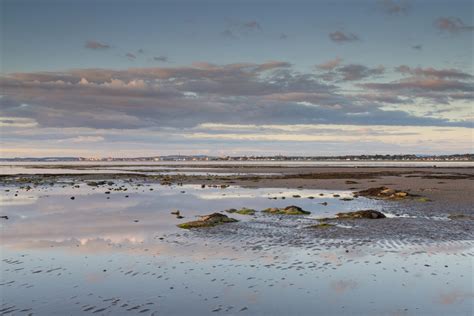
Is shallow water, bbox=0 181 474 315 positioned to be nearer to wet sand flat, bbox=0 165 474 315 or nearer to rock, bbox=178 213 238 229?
wet sand flat, bbox=0 165 474 315

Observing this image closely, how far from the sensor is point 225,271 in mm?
14273

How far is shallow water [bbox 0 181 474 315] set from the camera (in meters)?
11.2

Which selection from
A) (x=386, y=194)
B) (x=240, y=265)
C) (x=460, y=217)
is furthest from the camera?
(x=386, y=194)

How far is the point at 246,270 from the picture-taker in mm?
14344

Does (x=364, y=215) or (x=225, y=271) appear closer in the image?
(x=225, y=271)

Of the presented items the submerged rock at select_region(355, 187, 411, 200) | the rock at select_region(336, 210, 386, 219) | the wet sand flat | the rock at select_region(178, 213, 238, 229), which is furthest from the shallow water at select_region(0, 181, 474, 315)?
the submerged rock at select_region(355, 187, 411, 200)

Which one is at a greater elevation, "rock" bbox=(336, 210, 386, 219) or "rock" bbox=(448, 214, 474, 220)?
"rock" bbox=(336, 210, 386, 219)

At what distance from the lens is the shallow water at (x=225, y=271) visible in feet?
36.7

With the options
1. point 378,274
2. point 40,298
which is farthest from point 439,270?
point 40,298

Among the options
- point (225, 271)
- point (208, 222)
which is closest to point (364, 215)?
point (208, 222)

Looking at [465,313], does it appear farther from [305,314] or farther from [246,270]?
[246,270]

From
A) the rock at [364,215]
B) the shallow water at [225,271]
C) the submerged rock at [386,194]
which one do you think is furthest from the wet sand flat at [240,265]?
the submerged rock at [386,194]

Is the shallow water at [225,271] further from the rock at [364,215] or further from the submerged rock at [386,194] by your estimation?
the submerged rock at [386,194]

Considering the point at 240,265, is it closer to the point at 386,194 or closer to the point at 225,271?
the point at 225,271
